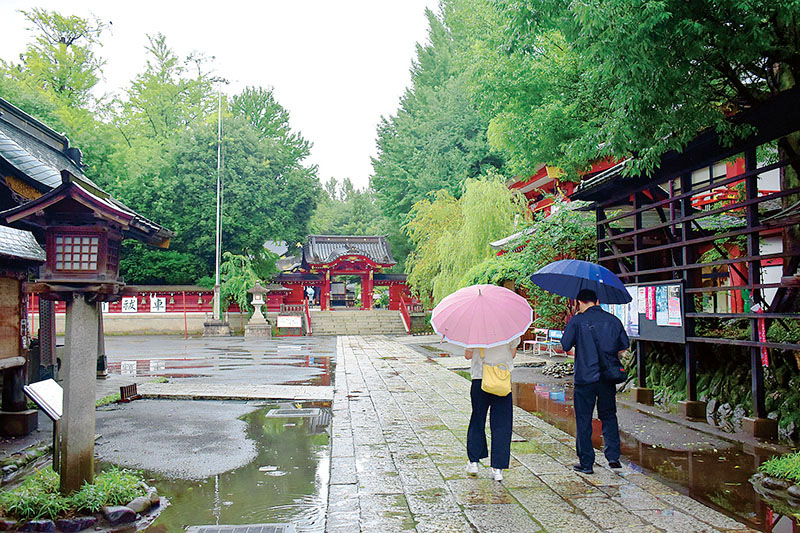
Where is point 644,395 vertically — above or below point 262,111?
below

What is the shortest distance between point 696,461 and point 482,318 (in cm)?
298

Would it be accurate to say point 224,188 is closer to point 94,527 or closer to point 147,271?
point 147,271

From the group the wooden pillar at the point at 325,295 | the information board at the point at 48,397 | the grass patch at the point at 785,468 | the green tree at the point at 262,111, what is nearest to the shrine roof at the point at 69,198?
the information board at the point at 48,397

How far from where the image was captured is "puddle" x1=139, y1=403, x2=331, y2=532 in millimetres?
4496

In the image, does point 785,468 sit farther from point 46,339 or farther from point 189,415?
point 46,339

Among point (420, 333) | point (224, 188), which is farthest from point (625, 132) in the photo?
point (224, 188)

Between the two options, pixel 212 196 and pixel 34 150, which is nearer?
pixel 34 150

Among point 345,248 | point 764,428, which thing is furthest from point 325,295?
point 764,428

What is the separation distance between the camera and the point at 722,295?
640 inches

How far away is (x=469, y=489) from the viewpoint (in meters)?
5.00

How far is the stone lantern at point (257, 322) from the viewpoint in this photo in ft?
94.6

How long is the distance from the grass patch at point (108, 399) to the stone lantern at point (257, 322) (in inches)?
741

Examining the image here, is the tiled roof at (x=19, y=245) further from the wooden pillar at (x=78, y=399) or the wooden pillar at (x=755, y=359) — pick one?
the wooden pillar at (x=755, y=359)

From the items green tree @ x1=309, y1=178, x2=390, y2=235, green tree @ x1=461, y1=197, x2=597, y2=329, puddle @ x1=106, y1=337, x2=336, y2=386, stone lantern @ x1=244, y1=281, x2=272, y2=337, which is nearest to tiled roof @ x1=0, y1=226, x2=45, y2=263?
puddle @ x1=106, y1=337, x2=336, y2=386
